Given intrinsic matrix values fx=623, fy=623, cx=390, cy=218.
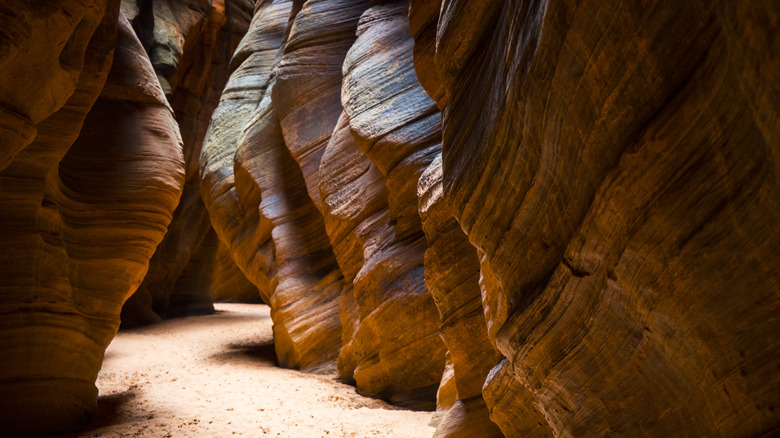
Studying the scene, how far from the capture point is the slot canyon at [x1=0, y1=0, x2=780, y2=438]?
2273 millimetres

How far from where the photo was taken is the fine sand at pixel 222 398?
25.5ft

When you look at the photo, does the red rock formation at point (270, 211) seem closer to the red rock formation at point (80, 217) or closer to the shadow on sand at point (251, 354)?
the shadow on sand at point (251, 354)

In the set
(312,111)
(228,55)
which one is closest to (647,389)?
(312,111)

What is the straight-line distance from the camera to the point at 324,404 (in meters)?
9.52

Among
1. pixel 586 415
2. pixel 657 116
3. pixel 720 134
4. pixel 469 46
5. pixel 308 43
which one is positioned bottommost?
pixel 586 415

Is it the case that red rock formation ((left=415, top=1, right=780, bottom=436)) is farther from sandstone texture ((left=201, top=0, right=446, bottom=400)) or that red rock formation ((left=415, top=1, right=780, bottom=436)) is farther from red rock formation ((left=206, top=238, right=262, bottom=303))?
red rock formation ((left=206, top=238, right=262, bottom=303))

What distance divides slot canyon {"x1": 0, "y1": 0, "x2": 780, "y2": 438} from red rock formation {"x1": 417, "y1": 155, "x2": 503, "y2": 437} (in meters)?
0.03

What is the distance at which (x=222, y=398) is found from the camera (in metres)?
9.70

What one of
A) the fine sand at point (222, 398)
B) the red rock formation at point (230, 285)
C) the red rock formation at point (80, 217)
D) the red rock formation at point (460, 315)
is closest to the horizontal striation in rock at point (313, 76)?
the red rock formation at point (80, 217)

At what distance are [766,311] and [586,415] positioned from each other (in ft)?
4.57

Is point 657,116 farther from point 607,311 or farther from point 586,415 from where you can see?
point 586,415

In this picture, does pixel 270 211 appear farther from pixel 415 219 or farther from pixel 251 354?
pixel 415 219

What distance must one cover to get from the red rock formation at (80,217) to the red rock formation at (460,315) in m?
3.88

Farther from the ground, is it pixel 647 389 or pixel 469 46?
pixel 469 46
